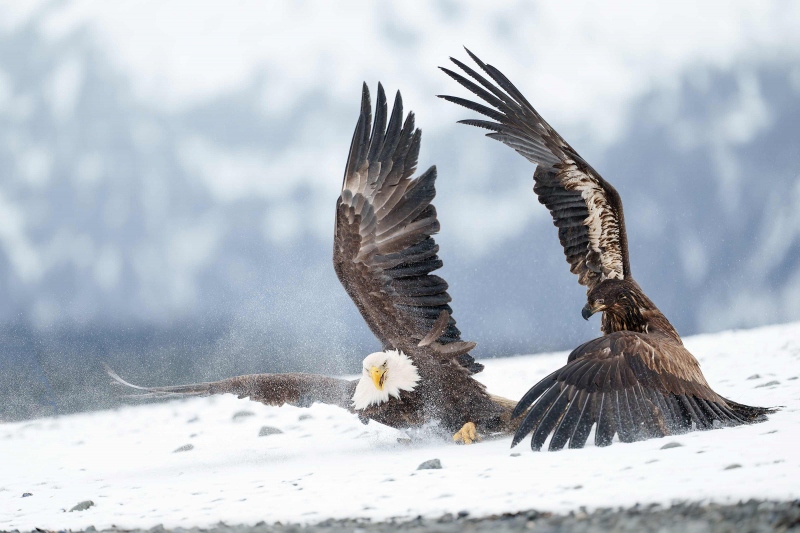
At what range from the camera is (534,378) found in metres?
10.8

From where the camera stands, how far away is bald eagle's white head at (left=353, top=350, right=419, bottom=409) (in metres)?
6.21

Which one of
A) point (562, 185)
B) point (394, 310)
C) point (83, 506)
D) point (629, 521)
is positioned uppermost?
point (562, 185)

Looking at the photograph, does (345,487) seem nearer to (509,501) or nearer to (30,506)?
(509,501)

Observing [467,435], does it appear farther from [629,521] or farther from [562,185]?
[629,521]

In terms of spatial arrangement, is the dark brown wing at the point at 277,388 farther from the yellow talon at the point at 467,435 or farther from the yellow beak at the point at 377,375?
the yellow talon at the point at 467,435

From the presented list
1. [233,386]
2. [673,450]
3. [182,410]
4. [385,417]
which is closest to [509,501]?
[673,450]

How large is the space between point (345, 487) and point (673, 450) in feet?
5.48

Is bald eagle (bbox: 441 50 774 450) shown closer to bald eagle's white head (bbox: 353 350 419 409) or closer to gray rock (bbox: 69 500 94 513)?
bald eagle's white head (bbox: 353 350 419 409)

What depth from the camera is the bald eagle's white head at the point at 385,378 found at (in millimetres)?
6207

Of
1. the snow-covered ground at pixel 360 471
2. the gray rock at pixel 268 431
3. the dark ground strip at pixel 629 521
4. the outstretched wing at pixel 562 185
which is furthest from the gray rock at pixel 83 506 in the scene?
the outstretched wing at pixel 562 185

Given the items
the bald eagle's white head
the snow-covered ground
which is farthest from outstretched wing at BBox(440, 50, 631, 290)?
the bald eagle's white head

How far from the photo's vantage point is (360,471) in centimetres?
520

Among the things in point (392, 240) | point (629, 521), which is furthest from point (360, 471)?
point (629, 521)

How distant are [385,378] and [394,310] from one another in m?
0.49
